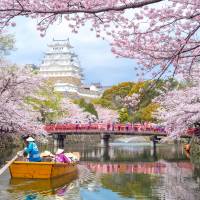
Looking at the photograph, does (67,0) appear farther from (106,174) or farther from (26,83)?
(26,83)

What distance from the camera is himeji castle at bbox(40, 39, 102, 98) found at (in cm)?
9086

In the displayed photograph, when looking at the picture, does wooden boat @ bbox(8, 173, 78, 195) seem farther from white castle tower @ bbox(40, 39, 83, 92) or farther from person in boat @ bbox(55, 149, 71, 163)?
white castle tower @ bbox(40, 39, 83, 92)

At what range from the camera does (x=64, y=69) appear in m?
93.9

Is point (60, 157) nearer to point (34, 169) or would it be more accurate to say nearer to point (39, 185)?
point (34, 169)

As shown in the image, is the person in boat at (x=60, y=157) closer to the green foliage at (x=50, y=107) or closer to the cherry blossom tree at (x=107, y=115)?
the green foliage at (x=50, y=107)

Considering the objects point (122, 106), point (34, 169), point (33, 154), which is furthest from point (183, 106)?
point (122, 106)

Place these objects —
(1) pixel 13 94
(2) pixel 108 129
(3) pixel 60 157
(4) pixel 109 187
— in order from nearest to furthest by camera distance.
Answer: (4) pixel 109 187 → (3) pixel 60 157 → (1) pixel 13 94 → (2) pixel 108 129

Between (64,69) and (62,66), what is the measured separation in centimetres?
77

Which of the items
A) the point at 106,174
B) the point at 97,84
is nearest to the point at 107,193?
the point at 106,174

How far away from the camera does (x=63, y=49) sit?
99375mm

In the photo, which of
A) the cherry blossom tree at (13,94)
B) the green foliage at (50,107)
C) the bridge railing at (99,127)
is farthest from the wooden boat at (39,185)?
the green foliage at (50,107)

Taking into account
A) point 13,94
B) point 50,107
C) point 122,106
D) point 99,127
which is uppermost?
point 122,106

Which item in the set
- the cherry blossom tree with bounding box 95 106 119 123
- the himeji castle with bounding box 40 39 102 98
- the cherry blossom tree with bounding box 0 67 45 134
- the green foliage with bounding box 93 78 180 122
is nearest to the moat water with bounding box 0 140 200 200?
the cherry blossom tree with bounding box 0 67 45 134

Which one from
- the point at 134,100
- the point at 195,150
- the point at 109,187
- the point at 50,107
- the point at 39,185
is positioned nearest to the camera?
the point at 134,100
